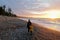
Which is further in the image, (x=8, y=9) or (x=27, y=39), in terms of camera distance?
(x=8, y=9)

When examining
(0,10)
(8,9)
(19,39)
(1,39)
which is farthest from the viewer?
(8,9)

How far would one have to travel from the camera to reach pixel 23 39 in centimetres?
1822

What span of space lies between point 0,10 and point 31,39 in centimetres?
8748

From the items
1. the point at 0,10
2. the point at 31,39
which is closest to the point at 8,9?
the point at 0,10

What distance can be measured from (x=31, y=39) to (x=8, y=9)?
11411 cm

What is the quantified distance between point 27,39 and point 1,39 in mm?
3065

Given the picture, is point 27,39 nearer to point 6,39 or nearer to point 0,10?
point 6,39

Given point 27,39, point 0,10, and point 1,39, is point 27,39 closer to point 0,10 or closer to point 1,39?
point 1,39

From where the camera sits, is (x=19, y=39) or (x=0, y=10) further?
(x=0, y=10)

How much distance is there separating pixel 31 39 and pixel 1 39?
3.58m

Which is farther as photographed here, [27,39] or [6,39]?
[27,39]

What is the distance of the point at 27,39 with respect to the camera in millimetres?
18375

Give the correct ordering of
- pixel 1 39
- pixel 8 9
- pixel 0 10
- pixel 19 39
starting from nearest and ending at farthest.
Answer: pixel 1 39, pixel 19 39, pixel 0 10, pixel 8 9

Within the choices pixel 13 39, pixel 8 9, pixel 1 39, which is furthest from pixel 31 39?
pixel 8 9
